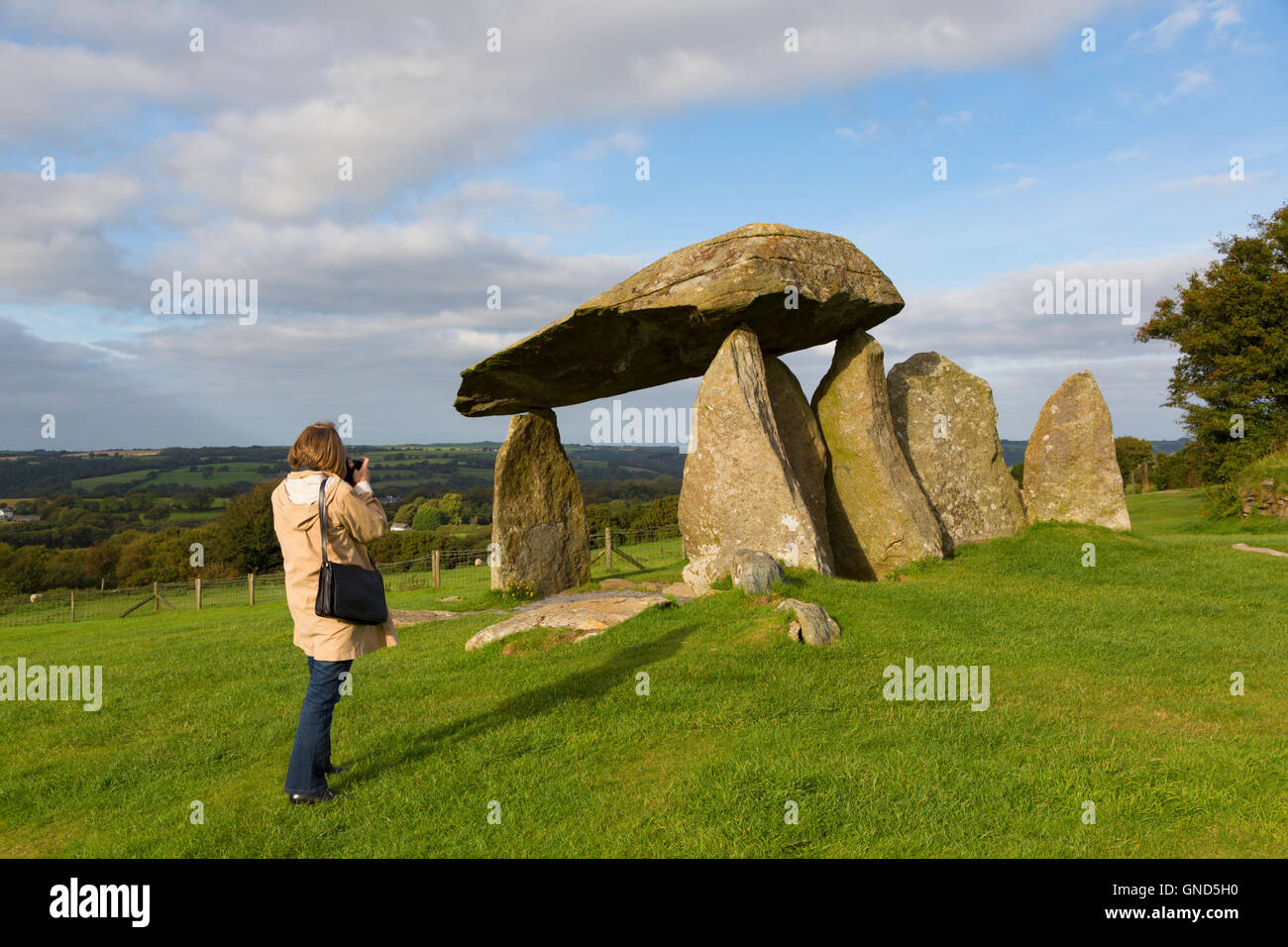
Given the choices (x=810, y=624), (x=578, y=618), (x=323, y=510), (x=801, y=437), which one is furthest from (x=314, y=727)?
(x=801, y=437)

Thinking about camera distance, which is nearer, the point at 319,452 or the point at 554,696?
the point at 319,452

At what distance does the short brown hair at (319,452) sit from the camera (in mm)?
5551

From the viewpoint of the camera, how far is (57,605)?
94.4 ft

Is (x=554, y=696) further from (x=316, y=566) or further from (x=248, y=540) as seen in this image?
(x=248, y=540)

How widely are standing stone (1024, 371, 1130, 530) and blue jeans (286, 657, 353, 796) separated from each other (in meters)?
15.2

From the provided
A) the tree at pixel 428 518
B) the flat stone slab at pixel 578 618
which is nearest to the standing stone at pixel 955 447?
the flat stone slab at pixel 578 618

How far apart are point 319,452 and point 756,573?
20.6 feet

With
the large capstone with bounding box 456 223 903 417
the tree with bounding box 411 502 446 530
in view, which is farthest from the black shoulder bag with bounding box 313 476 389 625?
the tree with bounding box 411 502 446 530

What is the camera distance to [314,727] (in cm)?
543

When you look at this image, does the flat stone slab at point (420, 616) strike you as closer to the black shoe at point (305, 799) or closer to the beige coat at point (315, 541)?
the black shoe at point (305, 799)

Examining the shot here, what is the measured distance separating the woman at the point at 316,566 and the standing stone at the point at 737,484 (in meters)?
7.13

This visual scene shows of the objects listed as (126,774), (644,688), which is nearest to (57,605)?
(126,774)

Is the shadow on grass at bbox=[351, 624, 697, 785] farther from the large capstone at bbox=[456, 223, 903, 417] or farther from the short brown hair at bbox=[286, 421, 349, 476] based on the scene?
the large capstone at bbox=[456, 223, 903, 417]
